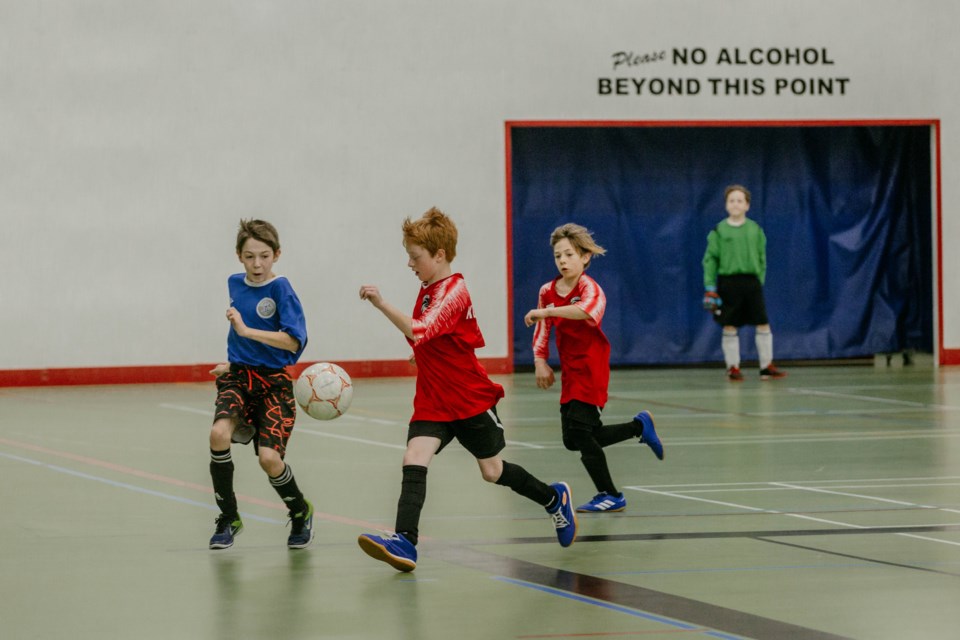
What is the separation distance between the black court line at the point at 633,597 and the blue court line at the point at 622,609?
4 cm

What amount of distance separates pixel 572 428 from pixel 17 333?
1361 cm

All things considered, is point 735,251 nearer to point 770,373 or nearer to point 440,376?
point 770,373

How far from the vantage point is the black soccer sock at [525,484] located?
28.9 ft

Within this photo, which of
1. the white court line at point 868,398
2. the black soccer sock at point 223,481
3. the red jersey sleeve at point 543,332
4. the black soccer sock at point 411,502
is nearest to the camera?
the black soccer sock at point 411,502

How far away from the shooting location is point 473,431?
8.58 metres

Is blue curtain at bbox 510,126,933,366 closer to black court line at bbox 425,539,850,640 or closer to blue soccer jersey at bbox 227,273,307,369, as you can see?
blue soccer jersey at bbox 227,273,307,369

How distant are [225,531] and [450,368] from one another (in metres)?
1.68

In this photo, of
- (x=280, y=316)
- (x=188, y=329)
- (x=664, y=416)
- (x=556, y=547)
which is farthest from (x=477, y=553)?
(x=188, y=329)

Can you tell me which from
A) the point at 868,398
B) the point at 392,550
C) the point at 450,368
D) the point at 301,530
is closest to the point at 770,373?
the point at 868,398

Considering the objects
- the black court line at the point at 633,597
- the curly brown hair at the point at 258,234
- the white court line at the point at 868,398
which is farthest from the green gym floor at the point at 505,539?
the curly brown hair at the point at 258,234

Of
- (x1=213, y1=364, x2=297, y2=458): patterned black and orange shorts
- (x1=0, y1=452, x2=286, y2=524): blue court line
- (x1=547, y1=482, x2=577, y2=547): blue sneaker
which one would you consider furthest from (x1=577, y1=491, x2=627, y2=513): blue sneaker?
(x1=213, y1=364, x2=297, y2=458): patterned black and orange shorts

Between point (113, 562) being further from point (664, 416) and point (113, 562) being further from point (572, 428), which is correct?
point (664, 416)

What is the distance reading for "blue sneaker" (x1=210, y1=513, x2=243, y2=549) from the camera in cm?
895

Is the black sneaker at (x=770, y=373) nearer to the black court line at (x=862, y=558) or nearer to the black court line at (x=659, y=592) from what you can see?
the black court line at (x=659, y=592)
